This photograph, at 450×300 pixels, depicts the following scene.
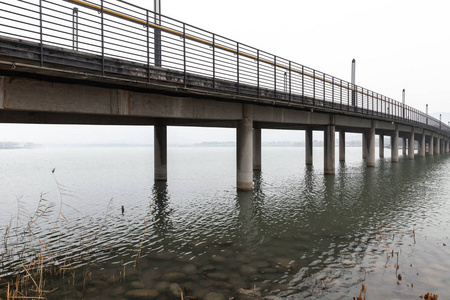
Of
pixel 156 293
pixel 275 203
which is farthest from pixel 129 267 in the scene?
pixel 275 203

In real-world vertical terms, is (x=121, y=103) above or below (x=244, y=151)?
above

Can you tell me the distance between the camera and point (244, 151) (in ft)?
66.6

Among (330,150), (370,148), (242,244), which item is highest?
(370,148)

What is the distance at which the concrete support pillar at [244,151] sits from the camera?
20094 mm

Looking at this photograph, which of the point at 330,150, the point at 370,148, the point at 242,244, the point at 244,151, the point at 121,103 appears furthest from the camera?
the point at 370,148

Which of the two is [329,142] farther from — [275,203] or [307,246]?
[307,246]

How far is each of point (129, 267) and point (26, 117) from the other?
11.8 metres

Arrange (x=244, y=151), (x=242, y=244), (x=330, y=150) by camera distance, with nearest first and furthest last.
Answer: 1. (x=242, y=244)
2. (x=244, y=151)
3. (x=330, y=150)

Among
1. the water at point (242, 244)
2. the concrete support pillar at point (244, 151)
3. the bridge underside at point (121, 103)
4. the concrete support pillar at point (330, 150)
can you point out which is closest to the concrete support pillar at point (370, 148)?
the concrete support pillar at point (330, 150)

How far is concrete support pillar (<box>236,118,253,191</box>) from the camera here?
20.1 metres

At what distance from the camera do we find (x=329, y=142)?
3091 cm

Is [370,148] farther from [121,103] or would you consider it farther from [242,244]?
[121,103]

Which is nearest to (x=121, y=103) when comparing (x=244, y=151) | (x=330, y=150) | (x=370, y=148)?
(x=244, y=151)

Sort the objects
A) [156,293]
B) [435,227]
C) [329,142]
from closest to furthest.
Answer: [156,293], [435,227], [329,142]
